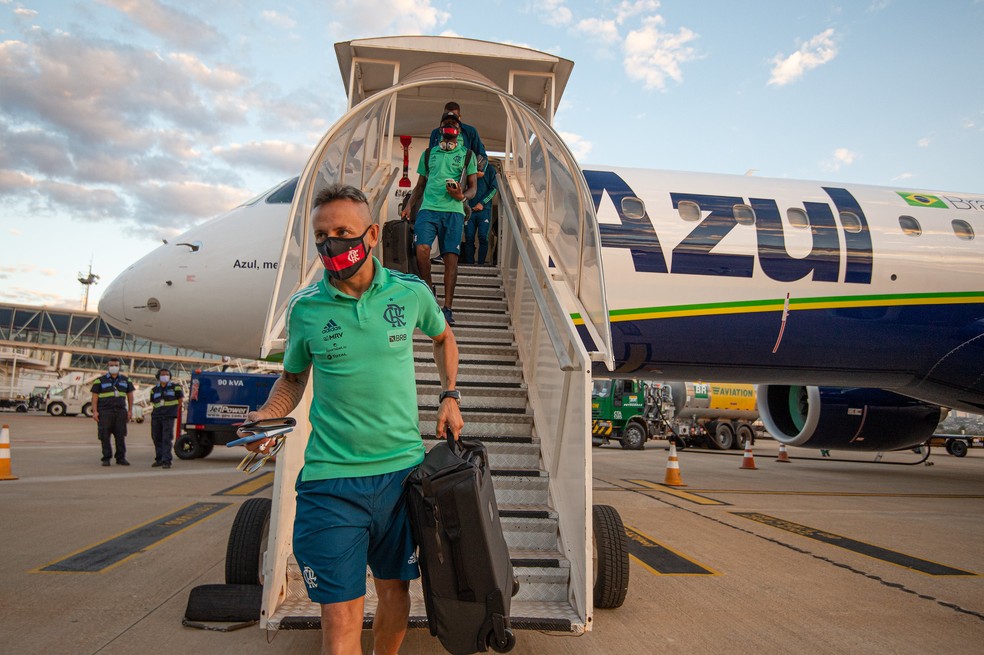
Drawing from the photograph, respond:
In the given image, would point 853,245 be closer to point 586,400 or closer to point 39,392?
point 586,400

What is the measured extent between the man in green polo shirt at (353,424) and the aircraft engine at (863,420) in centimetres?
1075

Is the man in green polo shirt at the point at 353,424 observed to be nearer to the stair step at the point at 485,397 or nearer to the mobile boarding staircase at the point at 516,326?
the mobile boarding staircase at the point at 516,326

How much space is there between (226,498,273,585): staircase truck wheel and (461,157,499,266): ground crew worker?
427cm

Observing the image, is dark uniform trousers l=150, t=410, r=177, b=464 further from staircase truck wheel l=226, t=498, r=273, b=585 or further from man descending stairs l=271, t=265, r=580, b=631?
staircase truck wheel l=226, t=498, r=273, b=585

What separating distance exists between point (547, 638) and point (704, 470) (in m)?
11.0

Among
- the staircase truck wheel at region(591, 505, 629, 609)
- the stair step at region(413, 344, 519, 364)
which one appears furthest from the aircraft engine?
the staircase truck wheel at region(591, 505, 629, 609)

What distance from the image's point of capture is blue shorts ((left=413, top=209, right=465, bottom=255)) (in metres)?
5.29

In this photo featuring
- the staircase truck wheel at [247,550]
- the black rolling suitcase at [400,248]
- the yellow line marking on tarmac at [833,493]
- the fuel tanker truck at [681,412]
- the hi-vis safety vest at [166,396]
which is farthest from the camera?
Answer: the fuel tanker truck at [681,412]

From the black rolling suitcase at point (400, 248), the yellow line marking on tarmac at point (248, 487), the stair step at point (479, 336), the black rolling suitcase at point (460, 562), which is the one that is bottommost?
the yellow line marking on tarmac at point (248, 487)

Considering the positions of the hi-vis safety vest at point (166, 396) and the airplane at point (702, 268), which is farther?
the hi-vis safety vest at point (166, 396)

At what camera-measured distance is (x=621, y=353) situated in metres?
7.20

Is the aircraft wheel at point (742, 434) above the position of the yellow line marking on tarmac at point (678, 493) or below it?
above

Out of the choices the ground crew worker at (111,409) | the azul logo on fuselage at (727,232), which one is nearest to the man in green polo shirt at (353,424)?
the azul logo on fuselage at (727,232)

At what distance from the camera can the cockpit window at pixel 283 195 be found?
7.43m
